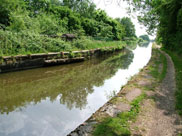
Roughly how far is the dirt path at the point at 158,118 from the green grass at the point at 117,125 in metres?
0.15

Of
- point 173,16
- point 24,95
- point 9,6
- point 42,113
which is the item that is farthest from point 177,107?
point 9,6

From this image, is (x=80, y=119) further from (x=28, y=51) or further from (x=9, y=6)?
(x=9, y=6)

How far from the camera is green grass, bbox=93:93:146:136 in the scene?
3010 millimetres

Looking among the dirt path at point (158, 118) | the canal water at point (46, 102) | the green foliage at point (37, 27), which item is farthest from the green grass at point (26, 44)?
the dirt path at point (158, 118)

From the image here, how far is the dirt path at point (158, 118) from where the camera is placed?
3203 millimetres

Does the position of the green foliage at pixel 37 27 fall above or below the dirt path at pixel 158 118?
above

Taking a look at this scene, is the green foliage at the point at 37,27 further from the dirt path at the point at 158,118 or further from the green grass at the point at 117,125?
the dirt path at the point at 158,118

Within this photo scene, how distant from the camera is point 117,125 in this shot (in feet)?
Answer: 10.7

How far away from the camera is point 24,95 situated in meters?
6.04

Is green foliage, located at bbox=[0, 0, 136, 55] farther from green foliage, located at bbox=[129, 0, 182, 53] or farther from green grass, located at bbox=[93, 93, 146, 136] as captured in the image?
green foliage, located at bbox=[129, 0, 182, 53]

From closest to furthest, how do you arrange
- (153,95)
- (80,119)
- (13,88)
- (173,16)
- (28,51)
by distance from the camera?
(80,119) → (153,95) → (13,88) → (28,51) → (173,16)

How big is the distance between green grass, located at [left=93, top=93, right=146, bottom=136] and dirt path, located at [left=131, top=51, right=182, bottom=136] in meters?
0.15

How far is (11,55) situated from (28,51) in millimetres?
1415

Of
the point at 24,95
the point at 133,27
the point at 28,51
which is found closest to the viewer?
the point at 24,95
